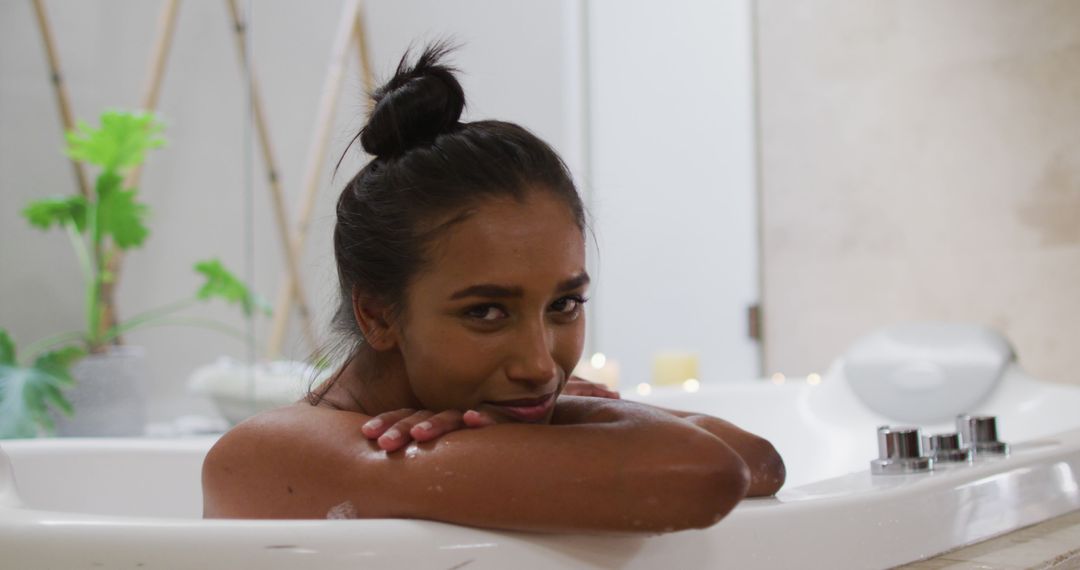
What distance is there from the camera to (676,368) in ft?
8.85

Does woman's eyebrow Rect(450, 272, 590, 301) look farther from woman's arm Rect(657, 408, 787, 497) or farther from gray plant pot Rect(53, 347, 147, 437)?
gray plant pot Rect(53, 347, 147, 437)

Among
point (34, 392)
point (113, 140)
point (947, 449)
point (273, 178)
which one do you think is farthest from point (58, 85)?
point (947, 449)

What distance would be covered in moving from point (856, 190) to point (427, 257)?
203 cm

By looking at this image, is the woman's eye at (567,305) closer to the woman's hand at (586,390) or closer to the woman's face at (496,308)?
the woman's face at (496,308)

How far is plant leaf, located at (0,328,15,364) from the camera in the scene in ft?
5.65

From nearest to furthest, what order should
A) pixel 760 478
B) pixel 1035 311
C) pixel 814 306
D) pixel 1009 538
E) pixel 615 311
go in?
pixel 760 478
pixel 1009 538
pixel 1035 311
pixel 814 306
pixel 615 311

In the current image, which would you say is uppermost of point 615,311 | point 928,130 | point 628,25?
point 628,25

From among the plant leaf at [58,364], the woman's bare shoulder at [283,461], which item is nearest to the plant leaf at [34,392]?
the plant leaf at [58,364]

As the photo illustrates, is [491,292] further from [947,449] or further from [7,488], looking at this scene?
[947,449]

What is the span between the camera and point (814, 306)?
2672 mm

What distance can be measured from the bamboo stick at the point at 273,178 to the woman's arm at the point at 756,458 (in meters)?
1.21

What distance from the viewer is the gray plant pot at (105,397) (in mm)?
1815

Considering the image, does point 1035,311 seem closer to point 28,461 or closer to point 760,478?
point 760,478

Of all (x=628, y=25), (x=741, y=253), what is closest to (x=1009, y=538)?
(x=741, y=253)
